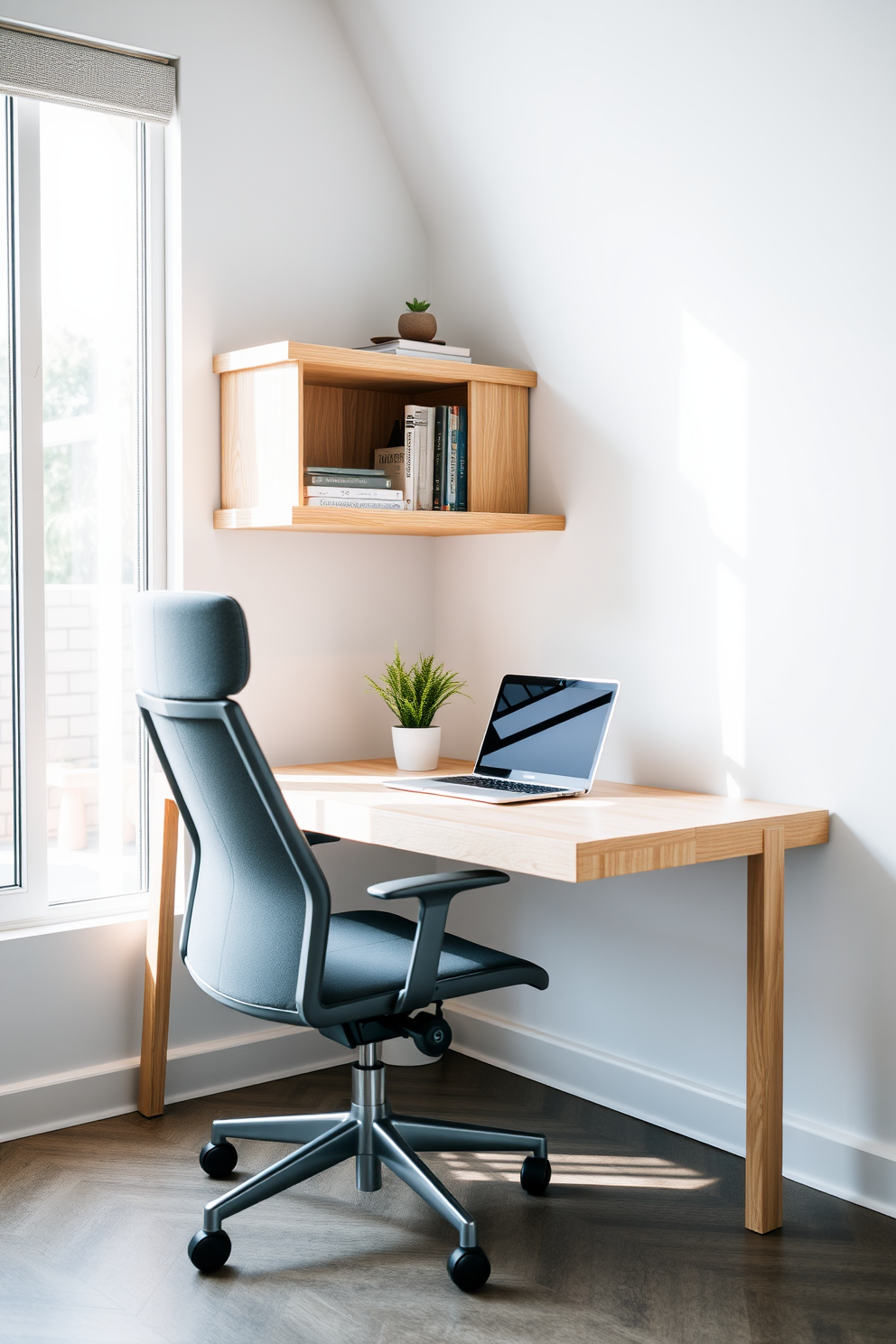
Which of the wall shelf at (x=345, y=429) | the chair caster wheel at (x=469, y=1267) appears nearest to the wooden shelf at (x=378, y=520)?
the wall shelf at (x=345, y=429)

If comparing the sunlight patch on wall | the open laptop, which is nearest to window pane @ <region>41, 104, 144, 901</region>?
the open laptop

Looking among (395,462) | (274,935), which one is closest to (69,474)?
(395,462)

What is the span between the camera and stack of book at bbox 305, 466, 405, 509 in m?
2.91

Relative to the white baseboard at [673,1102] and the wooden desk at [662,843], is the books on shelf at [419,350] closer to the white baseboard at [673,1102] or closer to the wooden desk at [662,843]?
the wooden desk at [662,843]

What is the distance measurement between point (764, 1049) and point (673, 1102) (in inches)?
23.2

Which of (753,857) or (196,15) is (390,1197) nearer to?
(753,857)

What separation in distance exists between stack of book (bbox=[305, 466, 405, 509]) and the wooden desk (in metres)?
0.68

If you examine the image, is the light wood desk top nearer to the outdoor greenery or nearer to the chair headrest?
the chair headrest

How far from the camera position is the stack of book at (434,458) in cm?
314

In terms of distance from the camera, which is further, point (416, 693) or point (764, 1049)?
point (416, 693)

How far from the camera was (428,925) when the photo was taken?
85.7 inches

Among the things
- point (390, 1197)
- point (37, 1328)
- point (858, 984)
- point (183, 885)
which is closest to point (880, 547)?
point (858, 984)

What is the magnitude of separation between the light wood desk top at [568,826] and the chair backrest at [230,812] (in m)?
0.32

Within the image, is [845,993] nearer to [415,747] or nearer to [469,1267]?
[469,1267]
